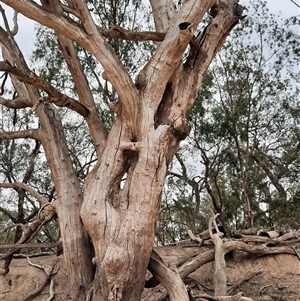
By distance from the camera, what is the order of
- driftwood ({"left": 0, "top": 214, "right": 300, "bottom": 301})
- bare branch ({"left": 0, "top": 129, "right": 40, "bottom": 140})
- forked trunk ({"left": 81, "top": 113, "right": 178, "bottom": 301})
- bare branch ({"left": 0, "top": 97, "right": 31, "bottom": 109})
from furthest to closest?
bare branch ({"left": 0, "top": 97, "right": 31, "bottom": 109})
bare branch ({"left": 0, "top": 129, "right": 40, "bottom": 140})
driftwood ({"left": 0, "top": 214, "right": 300, "bottom": 301})
forked trunk ({"left": 81, "top": 113, "right": 178, "bottom": 301})

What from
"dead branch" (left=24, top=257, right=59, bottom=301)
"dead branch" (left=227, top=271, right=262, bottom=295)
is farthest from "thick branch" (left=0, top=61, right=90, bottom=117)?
"dead branch" (left=227, top=271, right=262, bottom=295)

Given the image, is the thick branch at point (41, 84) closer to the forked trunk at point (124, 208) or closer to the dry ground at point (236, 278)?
the forked trunk at point (124, 208)

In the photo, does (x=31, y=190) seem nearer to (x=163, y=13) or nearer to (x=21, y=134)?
(x=21, y=134)

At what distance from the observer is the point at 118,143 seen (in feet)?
11.0

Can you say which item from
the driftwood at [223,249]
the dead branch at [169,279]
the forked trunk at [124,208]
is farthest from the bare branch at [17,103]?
the driftwood at [223,249]

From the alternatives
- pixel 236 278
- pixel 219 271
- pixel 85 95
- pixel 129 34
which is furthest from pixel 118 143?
pixel 236 278

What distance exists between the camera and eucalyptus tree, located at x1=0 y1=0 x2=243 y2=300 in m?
2.95

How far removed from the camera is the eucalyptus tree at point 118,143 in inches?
116

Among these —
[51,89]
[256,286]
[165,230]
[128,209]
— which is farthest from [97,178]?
A: [165,230]

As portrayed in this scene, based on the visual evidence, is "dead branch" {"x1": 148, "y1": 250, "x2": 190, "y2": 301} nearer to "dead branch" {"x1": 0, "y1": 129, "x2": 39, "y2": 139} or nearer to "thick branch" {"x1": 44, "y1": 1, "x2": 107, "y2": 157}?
"thick branch" {"x1": 44, "y1": 1, "x2": 107, "y2": 157}

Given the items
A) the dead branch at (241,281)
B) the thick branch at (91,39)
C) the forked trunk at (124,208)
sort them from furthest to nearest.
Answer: the dead branch at (241,281)
the thick branch at (91,39)
the forked trunk at (124,208)

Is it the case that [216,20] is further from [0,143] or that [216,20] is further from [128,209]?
[0,143]

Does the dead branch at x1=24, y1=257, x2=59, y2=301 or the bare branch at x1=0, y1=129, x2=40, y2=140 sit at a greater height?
the bare branch at x1=0, y1=129, x2=40, y2=140

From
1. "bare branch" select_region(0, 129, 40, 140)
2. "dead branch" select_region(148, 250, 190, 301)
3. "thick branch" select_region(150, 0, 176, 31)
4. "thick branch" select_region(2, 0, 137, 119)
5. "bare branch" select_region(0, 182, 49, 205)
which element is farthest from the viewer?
"thick branch" select_region(150, 0, 176, 31)
